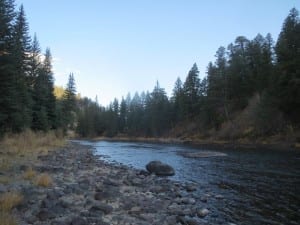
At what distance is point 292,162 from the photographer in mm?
27875

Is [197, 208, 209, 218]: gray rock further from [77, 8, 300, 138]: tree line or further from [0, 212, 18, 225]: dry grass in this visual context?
[77, 8, 300, 138]: tree line

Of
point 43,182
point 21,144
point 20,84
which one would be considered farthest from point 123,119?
point 43,182

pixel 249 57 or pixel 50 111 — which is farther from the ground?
pixel 249 57

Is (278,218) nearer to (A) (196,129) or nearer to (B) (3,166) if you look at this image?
(B) (3,166)

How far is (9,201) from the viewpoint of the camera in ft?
32.0

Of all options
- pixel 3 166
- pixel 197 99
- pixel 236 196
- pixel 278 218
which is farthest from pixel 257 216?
pixel 197 99

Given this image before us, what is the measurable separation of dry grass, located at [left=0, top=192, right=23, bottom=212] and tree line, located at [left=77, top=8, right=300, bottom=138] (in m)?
41.8

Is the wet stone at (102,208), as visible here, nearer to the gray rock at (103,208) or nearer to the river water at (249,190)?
the gray rock at (103,208)

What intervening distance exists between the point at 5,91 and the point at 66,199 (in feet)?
60.4

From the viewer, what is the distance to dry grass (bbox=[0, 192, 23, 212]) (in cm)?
936

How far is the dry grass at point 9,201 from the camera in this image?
9.36 meters

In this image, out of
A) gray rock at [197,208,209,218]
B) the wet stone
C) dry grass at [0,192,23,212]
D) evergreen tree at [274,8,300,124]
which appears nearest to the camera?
dry grass at [0,192,23,212]

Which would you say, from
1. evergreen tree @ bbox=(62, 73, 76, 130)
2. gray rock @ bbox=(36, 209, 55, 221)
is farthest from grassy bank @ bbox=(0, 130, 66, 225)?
evergreen tree @ bbox=(62, 73, 76, 130)

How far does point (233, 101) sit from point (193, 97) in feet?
70.0
